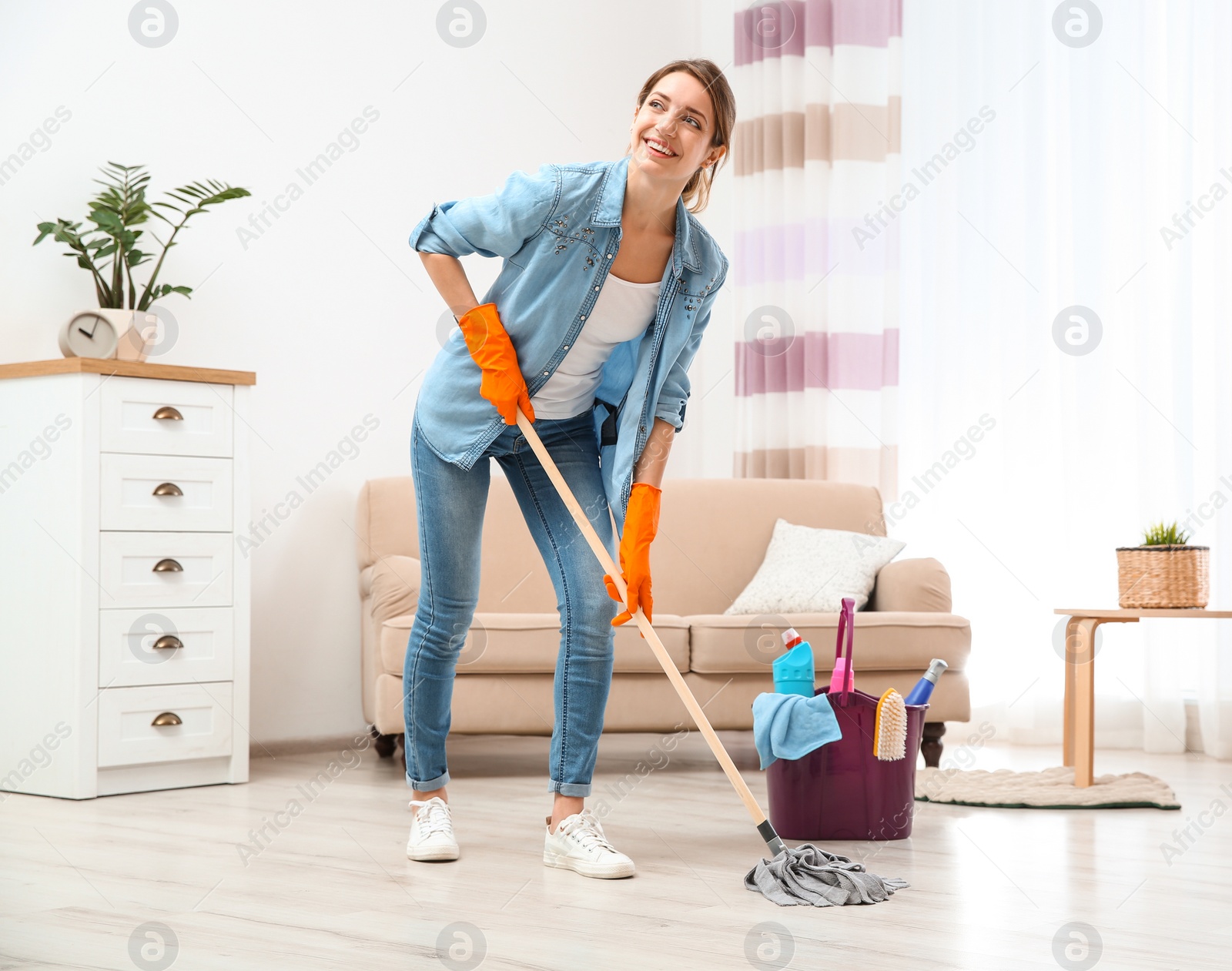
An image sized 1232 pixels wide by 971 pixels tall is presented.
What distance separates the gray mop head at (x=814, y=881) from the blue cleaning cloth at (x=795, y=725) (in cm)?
32

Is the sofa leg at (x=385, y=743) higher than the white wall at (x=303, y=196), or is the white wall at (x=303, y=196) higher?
the white wall at (x=303, y=196)

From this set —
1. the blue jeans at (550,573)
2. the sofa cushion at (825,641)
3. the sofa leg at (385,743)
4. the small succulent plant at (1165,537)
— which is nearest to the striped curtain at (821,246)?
the sofa cushion at (825,641)

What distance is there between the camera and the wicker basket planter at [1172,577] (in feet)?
8.92

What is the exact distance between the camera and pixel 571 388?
1.91 meters

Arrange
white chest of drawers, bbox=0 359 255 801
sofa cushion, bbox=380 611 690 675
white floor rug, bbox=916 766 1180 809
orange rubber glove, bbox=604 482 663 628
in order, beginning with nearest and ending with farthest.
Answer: orange rubber glove, bbox=604 482 663 628 < white floor rug, bbox=916 766 1180 809 < white chest of drawers, bbox=0 359 255 801 < sofa cushion, bbox=380 611 690 675

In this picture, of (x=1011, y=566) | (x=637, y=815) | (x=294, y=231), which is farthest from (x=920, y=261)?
(x=637, y=815)

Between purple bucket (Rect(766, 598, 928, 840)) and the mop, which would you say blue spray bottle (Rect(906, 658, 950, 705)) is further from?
the mop

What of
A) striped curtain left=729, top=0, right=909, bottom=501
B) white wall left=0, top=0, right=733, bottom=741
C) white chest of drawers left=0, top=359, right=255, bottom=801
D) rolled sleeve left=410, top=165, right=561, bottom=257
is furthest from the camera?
striped curtain left=729, top=0, right=909, bottom=501

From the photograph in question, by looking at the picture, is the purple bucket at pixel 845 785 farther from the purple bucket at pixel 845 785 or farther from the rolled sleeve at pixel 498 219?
the rolled sleeve at pixel 498 219

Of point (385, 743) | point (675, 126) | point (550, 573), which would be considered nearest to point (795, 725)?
point (550, 573)

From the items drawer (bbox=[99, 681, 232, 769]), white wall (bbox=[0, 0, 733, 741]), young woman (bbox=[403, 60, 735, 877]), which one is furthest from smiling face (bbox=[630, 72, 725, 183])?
white wall (bbox=[0, 0, 733, 741])

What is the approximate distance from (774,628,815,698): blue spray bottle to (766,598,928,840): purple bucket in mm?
35

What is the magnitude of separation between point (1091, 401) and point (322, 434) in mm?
2217

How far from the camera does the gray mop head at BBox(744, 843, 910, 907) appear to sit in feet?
5.48
